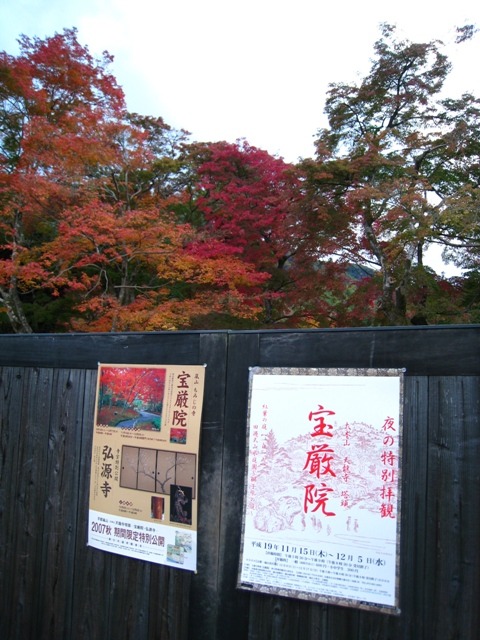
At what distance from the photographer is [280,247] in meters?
11.2

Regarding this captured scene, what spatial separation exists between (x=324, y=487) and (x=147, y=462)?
91cm

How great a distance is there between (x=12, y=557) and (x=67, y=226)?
7.68m

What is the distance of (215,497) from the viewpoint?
96.9 inches

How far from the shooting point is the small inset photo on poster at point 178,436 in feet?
8.29

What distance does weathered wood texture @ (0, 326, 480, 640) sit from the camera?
205cm

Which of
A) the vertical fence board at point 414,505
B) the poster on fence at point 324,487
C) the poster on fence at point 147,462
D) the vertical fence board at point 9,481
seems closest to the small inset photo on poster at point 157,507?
the poster on fence at point 147,462

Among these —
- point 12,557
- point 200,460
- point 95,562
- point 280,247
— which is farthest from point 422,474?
point 280,247

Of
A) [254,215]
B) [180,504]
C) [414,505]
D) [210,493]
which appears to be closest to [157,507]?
[180,504]

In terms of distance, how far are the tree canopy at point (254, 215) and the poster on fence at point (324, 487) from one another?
690cm

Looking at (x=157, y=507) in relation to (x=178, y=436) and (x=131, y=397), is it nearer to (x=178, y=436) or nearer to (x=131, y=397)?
(x=178, y=436)

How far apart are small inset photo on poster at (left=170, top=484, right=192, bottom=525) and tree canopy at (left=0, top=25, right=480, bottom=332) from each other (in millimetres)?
6741

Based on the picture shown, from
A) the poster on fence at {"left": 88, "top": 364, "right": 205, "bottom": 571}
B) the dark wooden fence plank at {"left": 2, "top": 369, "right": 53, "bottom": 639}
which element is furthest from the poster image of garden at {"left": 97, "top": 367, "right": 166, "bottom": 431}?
the dark wooden fence plank at {"left": 2, "top": 369, "right": 53, "bottom": 639}

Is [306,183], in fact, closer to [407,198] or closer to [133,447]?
[407,198]

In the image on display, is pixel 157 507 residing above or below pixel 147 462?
below
